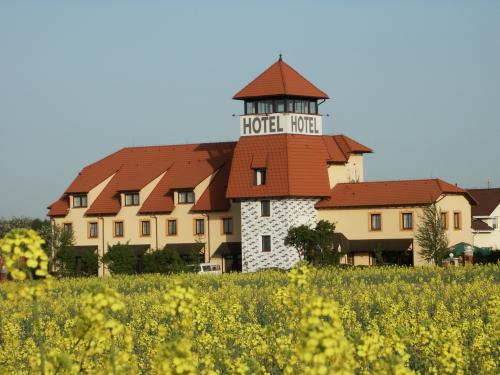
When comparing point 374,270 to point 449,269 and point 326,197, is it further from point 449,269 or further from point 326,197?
point 326,197

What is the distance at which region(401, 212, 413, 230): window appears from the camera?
72.4 m

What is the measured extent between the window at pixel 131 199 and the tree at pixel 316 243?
13.9 metres

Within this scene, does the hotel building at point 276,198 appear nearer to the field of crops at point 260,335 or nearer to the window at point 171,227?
the window at point 171,227

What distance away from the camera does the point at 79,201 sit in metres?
84.1

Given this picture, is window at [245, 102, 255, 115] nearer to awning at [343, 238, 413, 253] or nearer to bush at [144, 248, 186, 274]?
bush at [144, 248, 186, 274]

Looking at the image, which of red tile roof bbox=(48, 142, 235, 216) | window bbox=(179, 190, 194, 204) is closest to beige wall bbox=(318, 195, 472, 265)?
red tile roof bbox=(48, 142, 235, 216)

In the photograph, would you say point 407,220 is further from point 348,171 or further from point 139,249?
point 139,249

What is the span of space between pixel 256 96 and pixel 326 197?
7130 mm

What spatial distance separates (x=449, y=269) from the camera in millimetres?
53750

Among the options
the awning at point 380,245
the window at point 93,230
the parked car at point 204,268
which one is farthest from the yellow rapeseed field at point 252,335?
the window at point 93,230

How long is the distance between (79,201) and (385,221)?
2195 centimetres

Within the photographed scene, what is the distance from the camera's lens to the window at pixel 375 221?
73.2 metres

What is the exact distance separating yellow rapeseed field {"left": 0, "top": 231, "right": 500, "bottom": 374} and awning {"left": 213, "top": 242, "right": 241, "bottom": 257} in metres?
34.2

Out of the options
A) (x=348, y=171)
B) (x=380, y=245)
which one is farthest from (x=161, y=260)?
(x=348, y=171)
